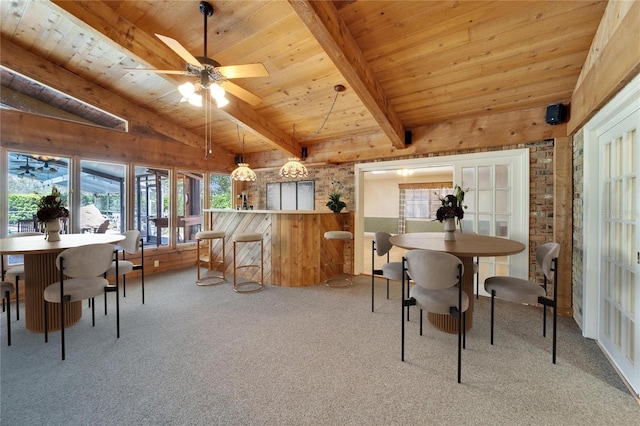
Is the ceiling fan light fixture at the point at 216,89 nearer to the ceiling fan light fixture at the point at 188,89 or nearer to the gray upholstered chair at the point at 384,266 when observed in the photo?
the ceiling fan light fixture at the point at 188,89

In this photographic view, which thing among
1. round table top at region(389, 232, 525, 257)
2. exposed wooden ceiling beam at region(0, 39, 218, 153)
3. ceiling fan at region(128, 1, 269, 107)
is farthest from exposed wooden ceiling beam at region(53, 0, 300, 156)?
round table top at region(389, 232, 525, 257)

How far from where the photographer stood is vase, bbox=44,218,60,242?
110 inches

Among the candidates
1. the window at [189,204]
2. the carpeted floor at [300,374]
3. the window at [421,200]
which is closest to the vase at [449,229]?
the carpeted floor at [300,374]

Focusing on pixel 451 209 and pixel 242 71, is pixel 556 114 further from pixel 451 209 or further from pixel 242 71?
pixel 242 71

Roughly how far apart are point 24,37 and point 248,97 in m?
3.08

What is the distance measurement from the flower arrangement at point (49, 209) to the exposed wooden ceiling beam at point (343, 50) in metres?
3.13

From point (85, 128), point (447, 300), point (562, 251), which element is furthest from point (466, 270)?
point (85, 128)

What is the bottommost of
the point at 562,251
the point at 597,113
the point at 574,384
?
the point at 574,384

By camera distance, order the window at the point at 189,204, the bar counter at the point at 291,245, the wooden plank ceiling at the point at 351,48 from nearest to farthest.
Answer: the wooden plank ceiling at the point at 351,48, the bar counter at the point at 291,245, the window at the point at 189,204

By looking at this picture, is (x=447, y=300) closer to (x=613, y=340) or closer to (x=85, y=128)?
(x=613, y=340)

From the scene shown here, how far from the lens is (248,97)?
2811 mm

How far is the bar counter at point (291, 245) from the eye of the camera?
14.2 ft

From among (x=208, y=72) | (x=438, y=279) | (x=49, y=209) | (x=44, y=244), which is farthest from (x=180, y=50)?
(x=438, y=279)

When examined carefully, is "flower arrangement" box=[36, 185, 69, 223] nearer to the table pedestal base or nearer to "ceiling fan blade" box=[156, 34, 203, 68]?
the table pedestal base
